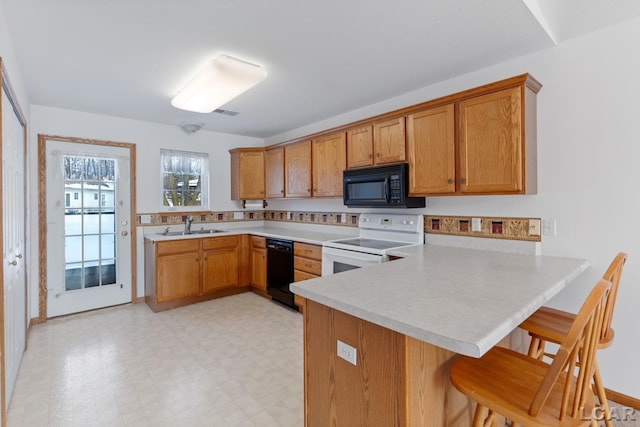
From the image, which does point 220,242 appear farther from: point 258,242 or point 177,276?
point 177,276

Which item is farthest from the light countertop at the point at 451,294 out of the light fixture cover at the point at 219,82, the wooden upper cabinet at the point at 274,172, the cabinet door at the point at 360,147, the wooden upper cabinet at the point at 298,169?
the wooden upper cabinet at the point at 274,172

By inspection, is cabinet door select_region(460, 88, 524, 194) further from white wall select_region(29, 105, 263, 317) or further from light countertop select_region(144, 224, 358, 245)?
white wall select_region(29, 105, 263, 317)

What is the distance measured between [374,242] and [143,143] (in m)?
3.16

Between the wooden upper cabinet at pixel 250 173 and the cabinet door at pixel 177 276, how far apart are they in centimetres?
117

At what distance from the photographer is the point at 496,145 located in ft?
7.34

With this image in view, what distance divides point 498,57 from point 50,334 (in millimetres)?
4641

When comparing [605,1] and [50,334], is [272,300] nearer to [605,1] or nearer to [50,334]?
[50,334]

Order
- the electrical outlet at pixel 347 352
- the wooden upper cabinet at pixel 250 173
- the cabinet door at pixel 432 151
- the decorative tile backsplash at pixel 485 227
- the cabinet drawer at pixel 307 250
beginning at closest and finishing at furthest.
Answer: the electrical outlet at pixel 347 352
the decorative tile backsplash at pixel 485 227
the cabinet door at pixel 432 151
the cabinet drawer at pixel 307 250
the wooden upper cabinet at pixel 250 173

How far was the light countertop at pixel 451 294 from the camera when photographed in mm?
1011

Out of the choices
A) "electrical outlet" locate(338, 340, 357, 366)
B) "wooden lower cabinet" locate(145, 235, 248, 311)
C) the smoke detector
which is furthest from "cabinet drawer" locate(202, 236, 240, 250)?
"electrical outlet" locate(338, 340, 357, 366)

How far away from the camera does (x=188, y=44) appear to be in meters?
2.15

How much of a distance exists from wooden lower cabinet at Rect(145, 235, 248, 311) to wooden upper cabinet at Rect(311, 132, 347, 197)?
4.72 ft

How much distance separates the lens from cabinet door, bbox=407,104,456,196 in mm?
2504

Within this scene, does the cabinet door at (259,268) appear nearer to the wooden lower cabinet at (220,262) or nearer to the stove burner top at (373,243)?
the wooden lower cabinet at (220,262)
